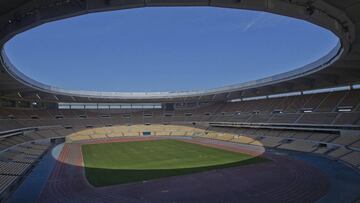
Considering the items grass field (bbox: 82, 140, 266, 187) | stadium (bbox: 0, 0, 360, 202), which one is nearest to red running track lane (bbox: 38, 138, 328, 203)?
stadium (bbox: 0, 0, 360, 202)

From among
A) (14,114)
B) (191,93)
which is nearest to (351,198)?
(191,93)

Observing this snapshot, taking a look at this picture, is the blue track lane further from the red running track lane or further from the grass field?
the grass field

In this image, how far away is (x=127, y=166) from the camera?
93.0 ft

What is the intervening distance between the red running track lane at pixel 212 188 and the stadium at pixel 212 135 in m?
0.08

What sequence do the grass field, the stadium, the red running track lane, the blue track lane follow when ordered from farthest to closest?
the grass field → the blue track lane → the red running track lane → the stadium

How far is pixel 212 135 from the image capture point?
56000mm

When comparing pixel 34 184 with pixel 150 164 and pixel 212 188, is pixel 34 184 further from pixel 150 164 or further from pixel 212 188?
pixel 212 188

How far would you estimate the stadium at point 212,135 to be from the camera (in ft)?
42.1

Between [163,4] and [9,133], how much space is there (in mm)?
37702

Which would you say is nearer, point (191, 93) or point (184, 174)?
point (184, 174)

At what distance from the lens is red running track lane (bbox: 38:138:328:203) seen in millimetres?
17250

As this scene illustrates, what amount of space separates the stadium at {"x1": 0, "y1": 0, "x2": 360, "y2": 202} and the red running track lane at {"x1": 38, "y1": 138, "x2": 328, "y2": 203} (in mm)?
76

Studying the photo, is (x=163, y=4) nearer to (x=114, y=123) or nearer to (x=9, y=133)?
(x=9, y=133)

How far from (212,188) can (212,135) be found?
37.0 m
